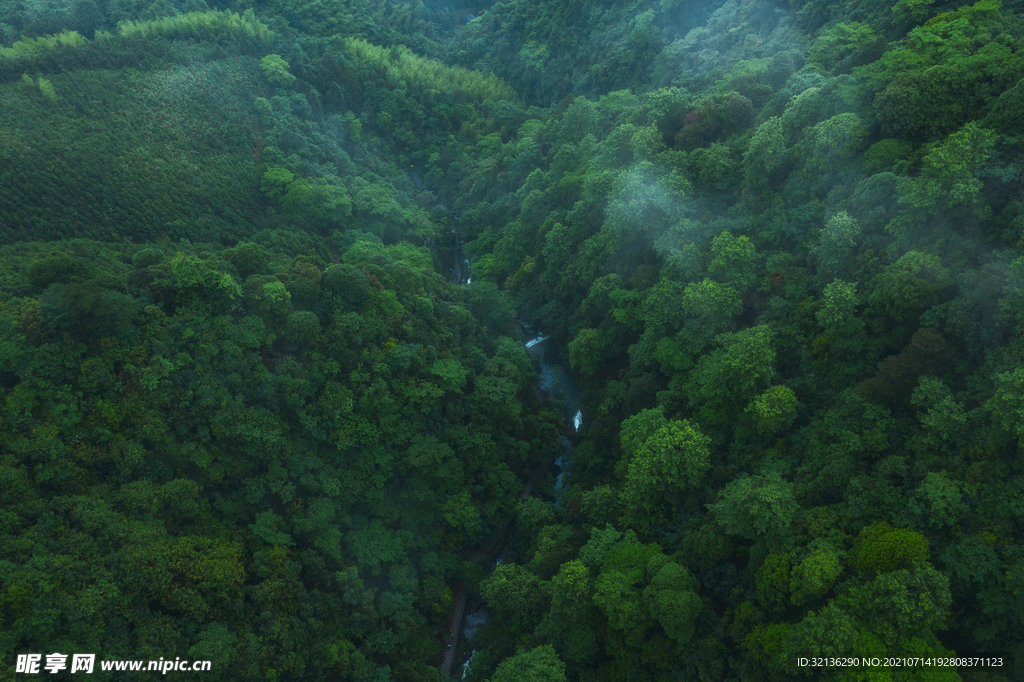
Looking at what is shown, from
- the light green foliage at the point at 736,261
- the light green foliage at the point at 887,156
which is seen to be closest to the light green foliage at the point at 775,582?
the light green foliage at the point at 736,261

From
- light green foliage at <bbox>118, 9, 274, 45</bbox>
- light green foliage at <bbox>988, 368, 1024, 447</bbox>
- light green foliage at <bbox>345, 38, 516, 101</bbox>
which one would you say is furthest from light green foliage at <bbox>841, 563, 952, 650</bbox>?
light green foliage at <bbox>345, 38, 516, 101</bbox>

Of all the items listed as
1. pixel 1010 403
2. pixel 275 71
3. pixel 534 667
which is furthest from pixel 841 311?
pixel 275 71

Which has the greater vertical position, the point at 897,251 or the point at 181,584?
the point at 897,251

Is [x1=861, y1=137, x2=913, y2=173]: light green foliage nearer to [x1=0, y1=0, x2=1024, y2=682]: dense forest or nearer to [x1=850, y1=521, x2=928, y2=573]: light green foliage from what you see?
[x1=0, y1=0, x2=1024, y2=682]: dense forest

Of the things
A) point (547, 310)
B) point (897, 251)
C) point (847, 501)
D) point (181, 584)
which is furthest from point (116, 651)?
point (897, 251)

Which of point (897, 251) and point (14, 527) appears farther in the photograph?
point (897, 251)

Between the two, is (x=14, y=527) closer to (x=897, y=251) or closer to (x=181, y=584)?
(x=181, y=584)

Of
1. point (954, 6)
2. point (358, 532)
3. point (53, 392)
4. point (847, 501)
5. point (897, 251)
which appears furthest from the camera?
point (954, 6)

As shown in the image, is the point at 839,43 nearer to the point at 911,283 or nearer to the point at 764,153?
the point at 764,153
